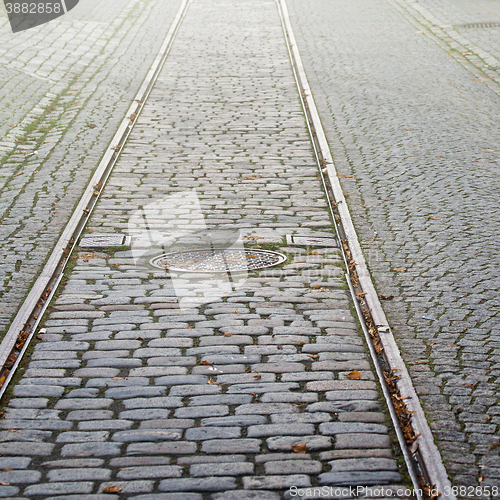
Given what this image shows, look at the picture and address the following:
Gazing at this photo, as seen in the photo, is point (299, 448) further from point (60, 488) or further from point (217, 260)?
point (217, 260)

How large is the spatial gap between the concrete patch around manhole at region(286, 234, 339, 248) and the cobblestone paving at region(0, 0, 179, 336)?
264 centimetres

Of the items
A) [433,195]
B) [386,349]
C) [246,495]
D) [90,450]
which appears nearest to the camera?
[246,495]

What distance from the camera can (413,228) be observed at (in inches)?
277

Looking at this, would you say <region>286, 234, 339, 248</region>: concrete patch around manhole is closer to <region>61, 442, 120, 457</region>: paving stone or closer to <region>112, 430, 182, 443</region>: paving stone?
<region>112, 430, 182, 443</region>: paving stone

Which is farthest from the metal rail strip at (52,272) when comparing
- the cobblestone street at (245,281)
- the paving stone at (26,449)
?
the paving stone at (26,449)

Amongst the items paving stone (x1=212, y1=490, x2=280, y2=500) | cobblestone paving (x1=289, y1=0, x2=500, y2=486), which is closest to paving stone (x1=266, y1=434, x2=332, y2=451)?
paving stone (x1=212, y1=490, x2=280, y2=500)

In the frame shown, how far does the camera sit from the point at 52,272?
A: 19.7 ft

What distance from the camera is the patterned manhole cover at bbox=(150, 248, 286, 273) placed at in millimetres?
6246

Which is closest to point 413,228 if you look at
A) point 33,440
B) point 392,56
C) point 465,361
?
point 465,361

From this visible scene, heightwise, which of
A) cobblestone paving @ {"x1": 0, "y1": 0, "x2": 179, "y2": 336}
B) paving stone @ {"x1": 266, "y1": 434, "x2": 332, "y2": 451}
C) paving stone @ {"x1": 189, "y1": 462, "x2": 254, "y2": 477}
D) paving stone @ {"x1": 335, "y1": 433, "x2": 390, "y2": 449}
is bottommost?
paving stone @ {"x1": 335, "y1": 433, "x2": 390, "y2": 449}

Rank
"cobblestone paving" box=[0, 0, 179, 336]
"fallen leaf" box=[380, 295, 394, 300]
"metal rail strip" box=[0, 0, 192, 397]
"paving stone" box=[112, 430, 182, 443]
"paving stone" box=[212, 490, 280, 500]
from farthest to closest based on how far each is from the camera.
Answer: "cobblestone paving" box=[0, 0, 179, 336], "fallen leaf" box=[380, 295, 394, 300], "metal rail strip" box=[0, 0, 192, 397], "paving stone" box=[112, 430, 182, 443], "paving stone" box=[212, 490, 280, 500]

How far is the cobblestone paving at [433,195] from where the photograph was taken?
178 inches

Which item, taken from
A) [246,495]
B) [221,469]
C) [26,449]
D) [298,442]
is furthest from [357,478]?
[26,449]

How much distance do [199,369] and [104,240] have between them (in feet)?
8.46
